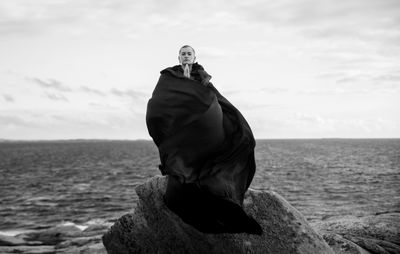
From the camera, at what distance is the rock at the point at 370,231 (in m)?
10.6

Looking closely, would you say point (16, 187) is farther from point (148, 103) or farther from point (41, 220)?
point (148, 103)

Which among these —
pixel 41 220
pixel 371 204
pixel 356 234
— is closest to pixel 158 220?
pixel 356 234

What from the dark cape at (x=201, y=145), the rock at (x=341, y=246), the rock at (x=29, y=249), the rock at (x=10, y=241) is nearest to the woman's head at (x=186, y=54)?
the dark cape at (x=201, y=145)

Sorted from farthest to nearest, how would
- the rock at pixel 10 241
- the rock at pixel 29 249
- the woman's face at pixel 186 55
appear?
the rock at pixel 10 241 < the rock at pixel 29 249 < the woman's face at pixel 186 55

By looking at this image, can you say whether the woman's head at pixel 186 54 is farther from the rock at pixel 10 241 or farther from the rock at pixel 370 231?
the rock at pixel 10 241

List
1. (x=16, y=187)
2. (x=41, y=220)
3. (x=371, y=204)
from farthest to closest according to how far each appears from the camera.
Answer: (x=16, y=187) → (x=371, y=204) → (x=41, y=220)

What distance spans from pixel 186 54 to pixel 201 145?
1.29 metres

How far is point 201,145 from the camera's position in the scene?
6316 mm

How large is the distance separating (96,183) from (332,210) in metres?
23.0

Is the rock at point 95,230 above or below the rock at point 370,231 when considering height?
below

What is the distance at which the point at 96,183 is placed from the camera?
140 feet

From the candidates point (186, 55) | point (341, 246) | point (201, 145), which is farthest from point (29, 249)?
point (186, 55)

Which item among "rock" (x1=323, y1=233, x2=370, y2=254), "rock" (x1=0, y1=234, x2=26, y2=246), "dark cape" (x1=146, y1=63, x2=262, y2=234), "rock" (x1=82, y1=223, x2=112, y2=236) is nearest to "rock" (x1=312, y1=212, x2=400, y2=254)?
"rock" (x1=323, y1=233, x2=370, y2=254)

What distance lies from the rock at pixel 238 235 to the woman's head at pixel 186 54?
2.27 meters
